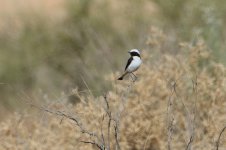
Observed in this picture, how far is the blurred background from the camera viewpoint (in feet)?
55.8

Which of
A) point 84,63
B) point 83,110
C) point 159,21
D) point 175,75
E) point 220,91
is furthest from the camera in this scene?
point 159,21

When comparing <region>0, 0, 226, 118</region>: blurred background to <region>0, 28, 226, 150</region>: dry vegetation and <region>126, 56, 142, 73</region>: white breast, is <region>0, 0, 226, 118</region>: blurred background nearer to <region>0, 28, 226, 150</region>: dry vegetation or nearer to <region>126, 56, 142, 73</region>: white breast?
<region>0, 28, 226, 150</region>: dry vegetation

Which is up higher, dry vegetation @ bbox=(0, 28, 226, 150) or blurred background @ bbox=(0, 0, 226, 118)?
blurred background @ bbox=(0, 0, 226, 118)

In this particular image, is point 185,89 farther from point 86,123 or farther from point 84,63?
point 84,63

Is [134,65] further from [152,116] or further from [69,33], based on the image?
[69,33]

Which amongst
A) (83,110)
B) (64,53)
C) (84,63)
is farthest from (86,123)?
(64,53)

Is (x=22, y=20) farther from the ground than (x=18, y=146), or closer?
farther from the ground

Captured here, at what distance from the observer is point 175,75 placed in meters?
11.3

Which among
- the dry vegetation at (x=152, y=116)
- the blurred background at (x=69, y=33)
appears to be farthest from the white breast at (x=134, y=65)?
the blurred background at (x=69, y=33)

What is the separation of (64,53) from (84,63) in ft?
7.50

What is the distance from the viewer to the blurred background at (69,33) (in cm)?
1702

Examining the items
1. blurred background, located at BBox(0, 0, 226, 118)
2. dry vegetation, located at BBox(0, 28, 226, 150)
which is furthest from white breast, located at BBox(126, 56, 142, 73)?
blurred background, located at BBox(0, 0, 226, 118)

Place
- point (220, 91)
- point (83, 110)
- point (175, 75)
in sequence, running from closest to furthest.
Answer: point (83, 110)
point (220, 91)
point (175, 75)

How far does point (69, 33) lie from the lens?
18.4 meters
